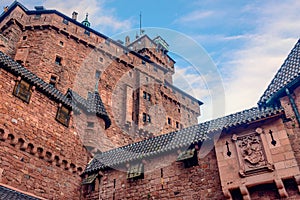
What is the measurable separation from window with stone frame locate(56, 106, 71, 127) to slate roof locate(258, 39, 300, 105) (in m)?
10.2

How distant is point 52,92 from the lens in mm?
16250

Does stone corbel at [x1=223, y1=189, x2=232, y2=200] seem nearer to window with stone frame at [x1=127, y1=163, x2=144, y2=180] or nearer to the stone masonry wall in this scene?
the stone masonry wall

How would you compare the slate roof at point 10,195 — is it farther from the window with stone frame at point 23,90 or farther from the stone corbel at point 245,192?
the stone corbel at point 245,192

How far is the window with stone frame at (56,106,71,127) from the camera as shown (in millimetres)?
16206

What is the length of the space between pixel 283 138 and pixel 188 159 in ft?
13.5

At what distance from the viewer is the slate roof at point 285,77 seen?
43.2 feet

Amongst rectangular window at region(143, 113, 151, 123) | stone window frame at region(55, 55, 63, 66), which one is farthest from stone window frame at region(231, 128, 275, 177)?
stone window frame at region(55, 55, 63, 66)

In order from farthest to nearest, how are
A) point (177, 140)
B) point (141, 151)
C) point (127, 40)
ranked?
point (127, 40) → point (141, 151) → point (177, 140)

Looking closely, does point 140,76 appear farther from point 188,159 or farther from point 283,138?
point 283,138

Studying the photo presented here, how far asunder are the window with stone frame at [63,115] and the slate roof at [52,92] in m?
0.30

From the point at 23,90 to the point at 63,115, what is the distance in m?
2.74

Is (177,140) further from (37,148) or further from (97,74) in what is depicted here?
(97,74)

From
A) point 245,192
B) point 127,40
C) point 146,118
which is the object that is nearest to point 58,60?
point 146,118

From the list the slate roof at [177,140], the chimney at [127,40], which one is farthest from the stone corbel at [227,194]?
the chimney at [127,40]
